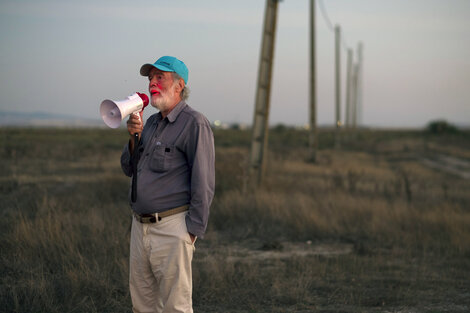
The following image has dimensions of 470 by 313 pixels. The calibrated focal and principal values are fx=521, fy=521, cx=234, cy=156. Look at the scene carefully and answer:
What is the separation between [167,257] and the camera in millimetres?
3287

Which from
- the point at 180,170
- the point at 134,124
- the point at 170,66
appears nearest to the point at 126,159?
the point at 134,124

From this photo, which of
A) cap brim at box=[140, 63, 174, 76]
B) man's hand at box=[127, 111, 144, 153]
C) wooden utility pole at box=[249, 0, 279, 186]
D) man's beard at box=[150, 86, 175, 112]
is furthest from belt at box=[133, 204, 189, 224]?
wooden utility pole at box=[249, 0, 279, 186]

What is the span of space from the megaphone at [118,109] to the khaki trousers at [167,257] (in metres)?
0.68

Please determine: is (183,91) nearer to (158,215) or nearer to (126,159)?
(126,159)

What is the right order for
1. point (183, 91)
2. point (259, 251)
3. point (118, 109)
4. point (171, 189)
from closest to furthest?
point (118, 109)
point (171, 189)
point (183, 91)
point (259, 251)

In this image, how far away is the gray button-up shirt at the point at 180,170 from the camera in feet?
10.6

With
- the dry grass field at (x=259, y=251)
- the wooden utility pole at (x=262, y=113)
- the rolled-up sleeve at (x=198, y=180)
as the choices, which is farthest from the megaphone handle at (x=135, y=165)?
the wooden utility pole at (x=262, y=113)

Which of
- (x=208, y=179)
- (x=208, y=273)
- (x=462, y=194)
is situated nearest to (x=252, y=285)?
(x=208, y=273)

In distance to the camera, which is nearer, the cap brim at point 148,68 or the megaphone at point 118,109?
the megaphone at point 118,109

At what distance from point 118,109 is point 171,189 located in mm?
592

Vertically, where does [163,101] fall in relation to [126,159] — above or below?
above

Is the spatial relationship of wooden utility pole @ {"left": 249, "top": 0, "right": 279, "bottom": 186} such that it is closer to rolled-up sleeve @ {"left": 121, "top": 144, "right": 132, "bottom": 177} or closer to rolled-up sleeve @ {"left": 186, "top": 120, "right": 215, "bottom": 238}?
rolled-up sleeve @ {"left": 121, "top": 144, "right": 132, "bottom": 177}

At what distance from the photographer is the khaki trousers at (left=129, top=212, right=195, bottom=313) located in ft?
10.7

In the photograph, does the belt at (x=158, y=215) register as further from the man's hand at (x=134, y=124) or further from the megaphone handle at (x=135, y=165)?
the man's hand at (x=134, y=124)
